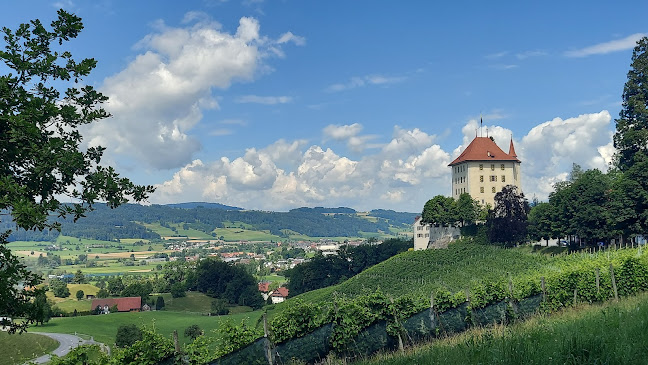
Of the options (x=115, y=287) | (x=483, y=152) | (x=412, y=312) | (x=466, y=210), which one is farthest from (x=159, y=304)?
(x=412, y=312)

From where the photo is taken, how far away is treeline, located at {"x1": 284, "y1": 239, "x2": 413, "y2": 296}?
13275 centimetres

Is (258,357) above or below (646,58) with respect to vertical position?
below

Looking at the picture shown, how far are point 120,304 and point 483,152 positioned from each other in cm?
9234

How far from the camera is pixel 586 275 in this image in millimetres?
21344

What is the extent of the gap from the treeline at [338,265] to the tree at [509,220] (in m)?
57.1

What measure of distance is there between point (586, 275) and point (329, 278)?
113896mm

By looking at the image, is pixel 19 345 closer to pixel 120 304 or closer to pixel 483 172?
pixel 120 304

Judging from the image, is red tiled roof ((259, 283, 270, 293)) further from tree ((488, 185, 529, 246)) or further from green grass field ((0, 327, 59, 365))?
tree ((488, 185, 529, 246))

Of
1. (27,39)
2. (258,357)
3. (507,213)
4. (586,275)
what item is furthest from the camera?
(507,213)

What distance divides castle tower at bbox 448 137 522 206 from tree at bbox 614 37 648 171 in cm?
3867

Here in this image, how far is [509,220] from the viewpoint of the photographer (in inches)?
3012

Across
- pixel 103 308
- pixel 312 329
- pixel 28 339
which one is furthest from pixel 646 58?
pixel 103 308

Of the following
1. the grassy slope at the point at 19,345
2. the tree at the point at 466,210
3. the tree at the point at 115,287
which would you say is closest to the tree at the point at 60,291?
the tree at the point at 115,287

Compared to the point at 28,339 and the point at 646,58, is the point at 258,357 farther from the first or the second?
the point at 646,58
